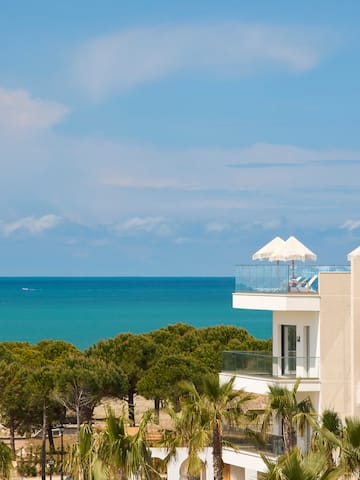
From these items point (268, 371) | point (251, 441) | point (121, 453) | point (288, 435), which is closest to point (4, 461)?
point (121, 453)

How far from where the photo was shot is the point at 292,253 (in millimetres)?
36562

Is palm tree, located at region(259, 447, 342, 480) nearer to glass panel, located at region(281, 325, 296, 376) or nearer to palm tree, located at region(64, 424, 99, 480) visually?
palm tree, located at region(64, 424, 99, 480)

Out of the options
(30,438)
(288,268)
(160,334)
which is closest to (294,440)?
(288,268)

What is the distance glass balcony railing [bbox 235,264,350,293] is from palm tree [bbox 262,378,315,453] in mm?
3730

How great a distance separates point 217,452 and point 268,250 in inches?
324

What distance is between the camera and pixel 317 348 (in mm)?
34656

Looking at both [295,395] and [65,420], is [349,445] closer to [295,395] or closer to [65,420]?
[295,395]

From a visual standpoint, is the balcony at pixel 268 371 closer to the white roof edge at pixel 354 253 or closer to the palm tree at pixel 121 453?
the white roof edge at pixel 354 253

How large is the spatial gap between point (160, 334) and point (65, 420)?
11.9m

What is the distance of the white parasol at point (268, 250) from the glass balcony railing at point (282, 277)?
1287mm

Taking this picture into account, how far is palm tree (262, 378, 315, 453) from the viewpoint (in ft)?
103

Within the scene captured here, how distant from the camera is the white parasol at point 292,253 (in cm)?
3653

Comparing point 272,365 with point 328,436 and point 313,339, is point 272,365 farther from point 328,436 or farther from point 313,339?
point 328,436

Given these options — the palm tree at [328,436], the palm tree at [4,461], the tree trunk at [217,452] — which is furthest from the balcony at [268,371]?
Result: the palm tree at [4,461]
